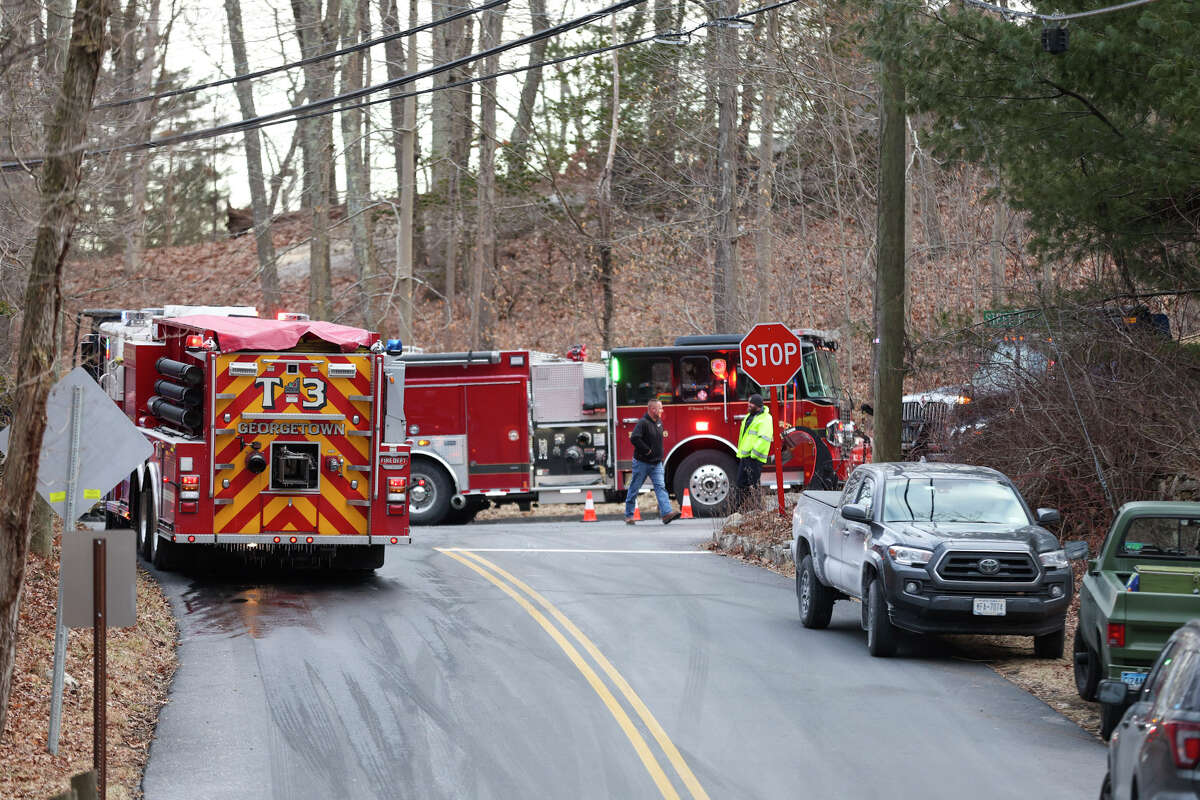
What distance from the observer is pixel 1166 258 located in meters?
16.8

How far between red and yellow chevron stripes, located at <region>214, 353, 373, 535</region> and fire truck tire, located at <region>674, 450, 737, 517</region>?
9.99 metres

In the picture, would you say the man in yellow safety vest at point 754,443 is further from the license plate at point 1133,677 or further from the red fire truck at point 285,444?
the license plate at point 1133,677

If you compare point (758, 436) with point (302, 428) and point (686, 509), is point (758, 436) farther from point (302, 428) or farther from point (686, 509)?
point (302, 428)

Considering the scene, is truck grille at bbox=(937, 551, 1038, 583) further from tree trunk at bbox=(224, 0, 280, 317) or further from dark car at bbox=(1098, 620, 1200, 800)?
tree trunk at bbox=(224, 0, 280, 317)

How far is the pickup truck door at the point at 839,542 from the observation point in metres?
13.4

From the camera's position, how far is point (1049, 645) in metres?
12.7

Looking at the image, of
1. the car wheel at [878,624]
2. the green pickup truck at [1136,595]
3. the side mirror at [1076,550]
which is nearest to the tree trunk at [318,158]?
the car wheel at [878,624]

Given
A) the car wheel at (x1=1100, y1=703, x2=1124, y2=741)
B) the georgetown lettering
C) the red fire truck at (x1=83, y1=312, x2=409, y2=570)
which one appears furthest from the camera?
the georgetown lettering

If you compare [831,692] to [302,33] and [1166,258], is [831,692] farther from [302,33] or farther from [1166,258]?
[302,33]

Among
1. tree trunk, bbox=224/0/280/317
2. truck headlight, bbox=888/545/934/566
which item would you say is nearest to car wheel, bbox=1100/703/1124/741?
truck headlight, bbox=888/545/934/566

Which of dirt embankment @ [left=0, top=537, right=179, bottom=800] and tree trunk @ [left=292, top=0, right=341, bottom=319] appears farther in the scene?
tree trunk @ [left=292, top=0, right=341, bottom=319]

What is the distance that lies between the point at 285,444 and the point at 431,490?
8808 mm

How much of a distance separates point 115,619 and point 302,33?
96.4 ft

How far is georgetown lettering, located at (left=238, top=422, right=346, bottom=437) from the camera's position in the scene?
53.4ft
